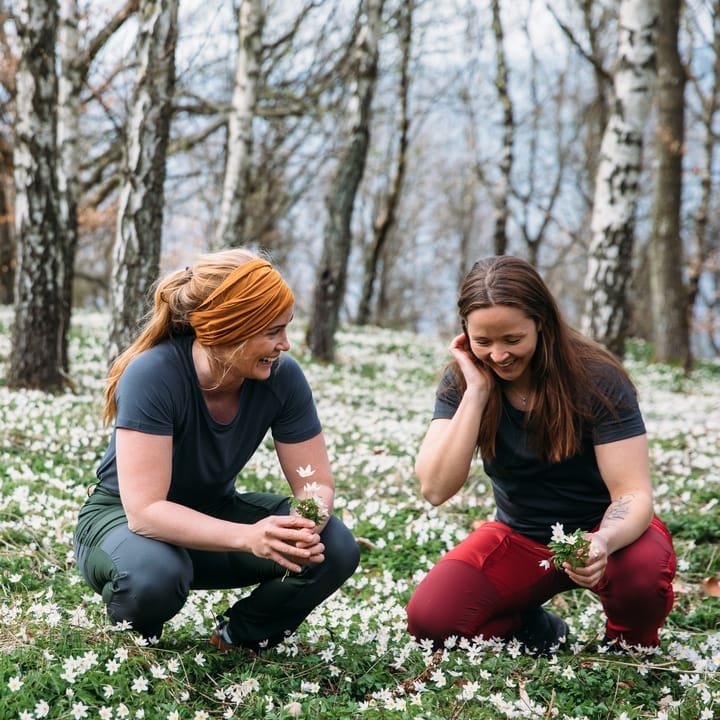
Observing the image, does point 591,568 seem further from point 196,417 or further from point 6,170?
point 6,170

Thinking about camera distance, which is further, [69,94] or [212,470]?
[69,94]

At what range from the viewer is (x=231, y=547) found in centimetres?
288

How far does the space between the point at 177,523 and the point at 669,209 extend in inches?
606

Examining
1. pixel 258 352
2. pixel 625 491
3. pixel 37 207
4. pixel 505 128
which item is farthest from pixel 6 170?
pixel 625 491

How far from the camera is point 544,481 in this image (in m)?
3.55

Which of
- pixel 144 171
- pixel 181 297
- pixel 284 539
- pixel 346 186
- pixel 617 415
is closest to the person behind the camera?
pixel 284 539

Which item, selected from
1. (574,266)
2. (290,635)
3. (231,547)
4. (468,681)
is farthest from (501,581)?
(574,266)

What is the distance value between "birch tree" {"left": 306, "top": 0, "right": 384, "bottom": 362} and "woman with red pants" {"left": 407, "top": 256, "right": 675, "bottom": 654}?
28.3 feet

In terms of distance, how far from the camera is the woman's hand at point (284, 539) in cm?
284

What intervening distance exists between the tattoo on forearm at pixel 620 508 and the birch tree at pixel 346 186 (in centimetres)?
913

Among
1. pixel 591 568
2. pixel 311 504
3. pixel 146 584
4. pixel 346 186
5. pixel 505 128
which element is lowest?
pixel 146 584

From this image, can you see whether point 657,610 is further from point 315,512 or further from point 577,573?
point 315,512

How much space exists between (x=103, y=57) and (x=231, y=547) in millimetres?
13214

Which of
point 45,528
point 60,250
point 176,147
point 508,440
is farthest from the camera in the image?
point 176,147
